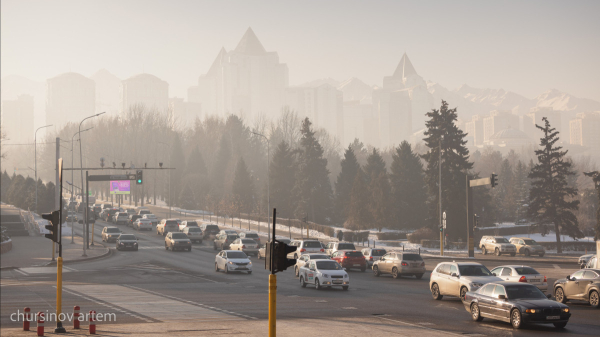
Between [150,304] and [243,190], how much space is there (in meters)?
83.2

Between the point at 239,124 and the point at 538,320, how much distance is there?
131049 millimetres

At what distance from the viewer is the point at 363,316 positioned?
21.8 m

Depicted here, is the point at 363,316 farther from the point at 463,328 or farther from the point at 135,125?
the point at 135,125

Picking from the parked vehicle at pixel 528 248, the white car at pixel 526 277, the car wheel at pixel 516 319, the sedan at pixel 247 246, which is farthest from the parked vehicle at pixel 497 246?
the car wheel at pixel 516 319

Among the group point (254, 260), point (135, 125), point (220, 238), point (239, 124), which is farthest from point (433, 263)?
point (135, 125)

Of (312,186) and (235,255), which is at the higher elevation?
(312,186)

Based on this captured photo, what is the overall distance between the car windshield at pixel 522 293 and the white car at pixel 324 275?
11.9 m

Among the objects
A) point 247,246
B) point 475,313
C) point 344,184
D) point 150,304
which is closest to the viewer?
point 475,313

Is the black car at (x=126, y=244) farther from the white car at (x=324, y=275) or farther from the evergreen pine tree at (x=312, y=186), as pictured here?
the evergreen pine tree at (x=312, y=186)

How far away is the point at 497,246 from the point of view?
5756 cm

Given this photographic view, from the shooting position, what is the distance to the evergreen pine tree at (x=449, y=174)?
7088 centimetres

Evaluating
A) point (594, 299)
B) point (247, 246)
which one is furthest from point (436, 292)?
point (247, 246)

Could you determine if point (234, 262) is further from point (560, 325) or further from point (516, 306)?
point (560, 325)

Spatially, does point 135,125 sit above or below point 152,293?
above
